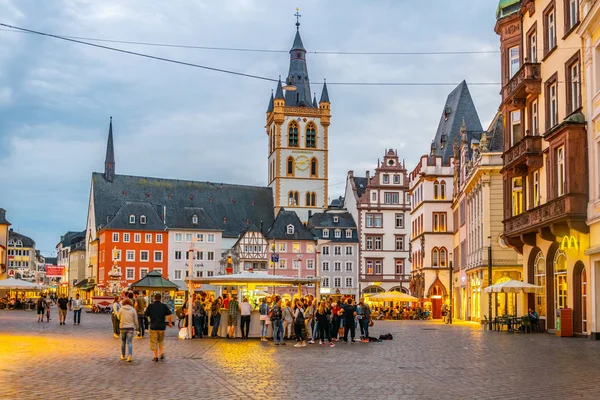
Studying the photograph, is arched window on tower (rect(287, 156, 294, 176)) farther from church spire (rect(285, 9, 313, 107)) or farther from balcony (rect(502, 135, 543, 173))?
balcony (rect(502, 135, 543, 173))

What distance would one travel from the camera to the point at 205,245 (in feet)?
387

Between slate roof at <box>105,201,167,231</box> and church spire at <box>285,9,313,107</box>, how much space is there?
2946 cm

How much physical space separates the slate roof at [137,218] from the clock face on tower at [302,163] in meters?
25.0

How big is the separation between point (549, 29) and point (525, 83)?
2.22 metres

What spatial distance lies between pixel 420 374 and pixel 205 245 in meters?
101

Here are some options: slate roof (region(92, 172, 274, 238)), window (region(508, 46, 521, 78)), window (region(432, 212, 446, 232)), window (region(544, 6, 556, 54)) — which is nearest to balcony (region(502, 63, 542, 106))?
window (region(544, 6, 556, 54))

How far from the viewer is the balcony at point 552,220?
29.5 meters

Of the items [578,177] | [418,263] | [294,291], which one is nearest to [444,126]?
[418,263]

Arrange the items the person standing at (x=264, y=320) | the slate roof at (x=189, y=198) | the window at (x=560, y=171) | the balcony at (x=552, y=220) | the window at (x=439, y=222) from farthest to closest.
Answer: the slate roof at (x=189, y=198) → the window at (x=439, y=222) → the person standing at (x=264, y=320) → the window at (x=560, y=171) → the balcony at (x=552, y=220)

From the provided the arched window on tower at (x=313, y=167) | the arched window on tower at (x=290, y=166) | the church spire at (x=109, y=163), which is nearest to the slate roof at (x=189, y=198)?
the church spire at (x=109, y=163)

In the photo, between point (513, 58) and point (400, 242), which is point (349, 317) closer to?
point (513, 58)

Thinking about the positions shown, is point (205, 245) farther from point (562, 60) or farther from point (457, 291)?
point (562, 60)

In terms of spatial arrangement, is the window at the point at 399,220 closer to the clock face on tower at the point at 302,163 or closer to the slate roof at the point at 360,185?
the slate roof at the point at 360,185

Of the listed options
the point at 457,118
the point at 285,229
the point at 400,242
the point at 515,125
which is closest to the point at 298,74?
the point at 285,229
